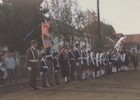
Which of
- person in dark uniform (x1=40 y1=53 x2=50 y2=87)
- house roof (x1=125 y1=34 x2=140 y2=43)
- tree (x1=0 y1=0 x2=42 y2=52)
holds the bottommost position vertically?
person in dark uniform (x1=40 y1=53 x2=50 y2=87)

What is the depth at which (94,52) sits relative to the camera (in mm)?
25125

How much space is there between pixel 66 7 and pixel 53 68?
81.8 feet

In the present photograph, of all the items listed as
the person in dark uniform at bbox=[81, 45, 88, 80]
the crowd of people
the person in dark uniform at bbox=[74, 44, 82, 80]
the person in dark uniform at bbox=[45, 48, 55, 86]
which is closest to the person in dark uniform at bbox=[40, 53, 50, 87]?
the crowd of people

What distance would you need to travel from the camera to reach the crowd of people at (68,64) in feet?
59.2

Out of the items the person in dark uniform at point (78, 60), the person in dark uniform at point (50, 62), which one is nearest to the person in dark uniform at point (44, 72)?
the person in dark uniform at point (50, 62)

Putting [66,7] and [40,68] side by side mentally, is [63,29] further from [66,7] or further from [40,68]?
[40,68]

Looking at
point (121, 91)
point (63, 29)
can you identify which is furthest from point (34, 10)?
point (121, 91)

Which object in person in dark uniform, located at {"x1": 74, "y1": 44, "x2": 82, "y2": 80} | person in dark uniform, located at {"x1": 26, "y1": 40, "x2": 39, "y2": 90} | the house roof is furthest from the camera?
the house roof

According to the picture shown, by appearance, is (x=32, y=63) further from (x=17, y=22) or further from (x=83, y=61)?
(x=17, y=22)

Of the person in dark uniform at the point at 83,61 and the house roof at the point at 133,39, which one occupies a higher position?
the house roof at the point at 133,39

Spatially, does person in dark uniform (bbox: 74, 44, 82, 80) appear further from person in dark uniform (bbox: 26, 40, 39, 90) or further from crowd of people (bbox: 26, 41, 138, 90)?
person in dark uniform (bbox: 26, 40, 39, 90)

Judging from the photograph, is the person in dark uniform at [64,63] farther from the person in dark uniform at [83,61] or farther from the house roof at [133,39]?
the house roof at [133,39]

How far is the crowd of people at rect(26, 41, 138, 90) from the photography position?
1805 centimetres

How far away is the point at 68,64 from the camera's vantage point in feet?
69.3
